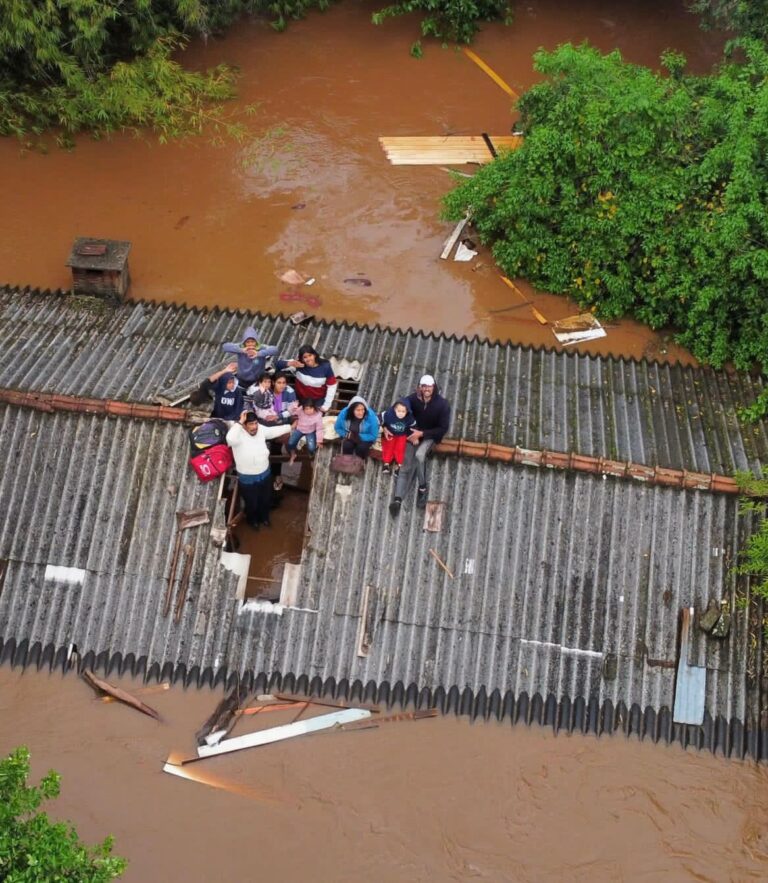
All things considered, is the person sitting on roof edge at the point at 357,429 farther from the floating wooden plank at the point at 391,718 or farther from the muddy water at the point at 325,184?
the muddy water at the point at 325,184

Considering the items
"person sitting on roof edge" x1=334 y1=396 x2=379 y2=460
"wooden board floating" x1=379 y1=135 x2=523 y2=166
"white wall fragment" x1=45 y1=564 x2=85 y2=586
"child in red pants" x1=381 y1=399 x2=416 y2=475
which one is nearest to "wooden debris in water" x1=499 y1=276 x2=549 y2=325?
"wooden board floating" x1=379 y1=135 x2=523 y2=166

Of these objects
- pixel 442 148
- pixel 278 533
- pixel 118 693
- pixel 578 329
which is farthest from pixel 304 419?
pixel 442 148

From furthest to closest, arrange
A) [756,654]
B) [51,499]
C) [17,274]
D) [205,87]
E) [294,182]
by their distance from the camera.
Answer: [205,87] → [294,182] → [17,274] → [51,499] → [756,654]

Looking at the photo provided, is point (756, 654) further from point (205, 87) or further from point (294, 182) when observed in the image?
point (205, 87)

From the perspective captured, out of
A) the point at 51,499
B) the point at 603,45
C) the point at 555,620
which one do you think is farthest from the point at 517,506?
the point at 603,45

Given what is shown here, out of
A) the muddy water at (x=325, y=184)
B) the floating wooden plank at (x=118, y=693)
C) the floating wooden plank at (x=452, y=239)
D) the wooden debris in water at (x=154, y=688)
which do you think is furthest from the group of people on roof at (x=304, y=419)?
the floating wooden plank at (x=452, y=239)

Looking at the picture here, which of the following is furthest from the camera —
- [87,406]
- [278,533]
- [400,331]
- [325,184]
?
[325,184]

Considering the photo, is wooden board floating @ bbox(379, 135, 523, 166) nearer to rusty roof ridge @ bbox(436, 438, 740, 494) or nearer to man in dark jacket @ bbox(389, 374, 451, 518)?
man in dark jacket @ bbox(389, 374, 451, 518)

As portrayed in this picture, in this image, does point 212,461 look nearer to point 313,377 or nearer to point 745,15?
point 313,377
